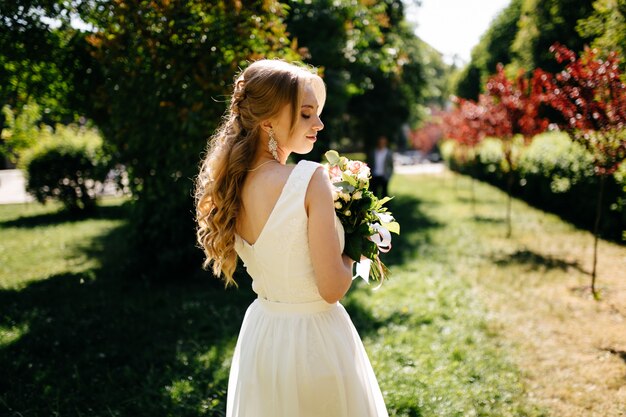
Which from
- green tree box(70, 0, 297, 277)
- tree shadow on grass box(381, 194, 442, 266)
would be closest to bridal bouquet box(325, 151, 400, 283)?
green tree box(70, 0, 297, 277)

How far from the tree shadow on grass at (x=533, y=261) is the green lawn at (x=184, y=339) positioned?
45 centimetres

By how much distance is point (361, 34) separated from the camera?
859 centimetres

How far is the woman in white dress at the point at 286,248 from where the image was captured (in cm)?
180

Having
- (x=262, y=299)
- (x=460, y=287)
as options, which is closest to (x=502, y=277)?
(x=460, y=287)

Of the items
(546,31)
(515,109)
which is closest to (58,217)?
(515,109)

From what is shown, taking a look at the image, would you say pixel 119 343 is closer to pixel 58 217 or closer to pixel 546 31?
pixel 58 217

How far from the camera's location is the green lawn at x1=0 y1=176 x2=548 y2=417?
3.71 m

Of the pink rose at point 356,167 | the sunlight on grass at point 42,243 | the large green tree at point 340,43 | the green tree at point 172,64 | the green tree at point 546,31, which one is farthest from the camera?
the green tree at point 546,31

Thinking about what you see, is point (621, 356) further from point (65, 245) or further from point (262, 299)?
point (65, 245)

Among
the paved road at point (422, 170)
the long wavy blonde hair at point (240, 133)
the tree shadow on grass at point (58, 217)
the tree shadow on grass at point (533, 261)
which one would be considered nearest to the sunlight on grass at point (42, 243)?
the tree shadow on grass at point (58, 217)

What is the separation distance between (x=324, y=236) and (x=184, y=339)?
3.72 metres

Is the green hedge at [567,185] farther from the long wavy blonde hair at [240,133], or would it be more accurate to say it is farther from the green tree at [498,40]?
the green tree at [498,40]

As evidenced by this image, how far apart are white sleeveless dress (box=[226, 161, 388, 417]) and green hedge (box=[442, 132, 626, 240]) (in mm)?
5595

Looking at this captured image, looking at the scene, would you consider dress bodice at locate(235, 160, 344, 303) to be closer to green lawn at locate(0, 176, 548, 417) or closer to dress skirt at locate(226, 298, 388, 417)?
dress skirt at locate(226, 298, 388, 417)
